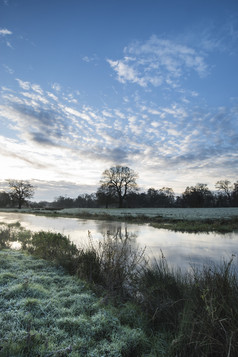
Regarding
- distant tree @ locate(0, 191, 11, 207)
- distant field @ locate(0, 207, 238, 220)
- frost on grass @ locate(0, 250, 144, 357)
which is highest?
distant tree @ locate(0, 191, 11, 207)

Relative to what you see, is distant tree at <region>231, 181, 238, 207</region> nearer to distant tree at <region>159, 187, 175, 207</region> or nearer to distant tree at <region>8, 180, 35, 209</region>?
distant tree at <region>159, 187, 175, 207</region>

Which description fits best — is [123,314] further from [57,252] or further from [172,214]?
[172,214]

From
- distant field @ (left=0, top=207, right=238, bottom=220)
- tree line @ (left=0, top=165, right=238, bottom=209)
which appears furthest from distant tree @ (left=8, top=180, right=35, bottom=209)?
distant field @ (left=0, top=207, right=238, bottom=220)

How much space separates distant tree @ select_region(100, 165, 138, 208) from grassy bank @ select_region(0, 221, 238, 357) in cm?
6053

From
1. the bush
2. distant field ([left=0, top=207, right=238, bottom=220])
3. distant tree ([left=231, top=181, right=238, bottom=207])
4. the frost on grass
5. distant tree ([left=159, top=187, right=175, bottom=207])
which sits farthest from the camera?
distant tree ([left=159, top=187, right=175, bottom=207])

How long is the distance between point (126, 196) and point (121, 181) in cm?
493

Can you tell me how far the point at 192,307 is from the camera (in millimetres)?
3850

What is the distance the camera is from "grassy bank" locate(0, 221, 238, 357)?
333cm

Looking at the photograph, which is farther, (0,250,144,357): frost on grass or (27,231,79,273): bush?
(27,231,79,273): bush

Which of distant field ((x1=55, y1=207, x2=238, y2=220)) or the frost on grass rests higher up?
distant field ((x1=55, y1=207, x2=238, y2=220))

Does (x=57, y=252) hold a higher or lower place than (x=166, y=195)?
lower

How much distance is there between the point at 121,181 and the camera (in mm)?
68562

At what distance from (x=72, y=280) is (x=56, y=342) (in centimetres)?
315

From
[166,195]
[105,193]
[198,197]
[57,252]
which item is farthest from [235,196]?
[57,252]
